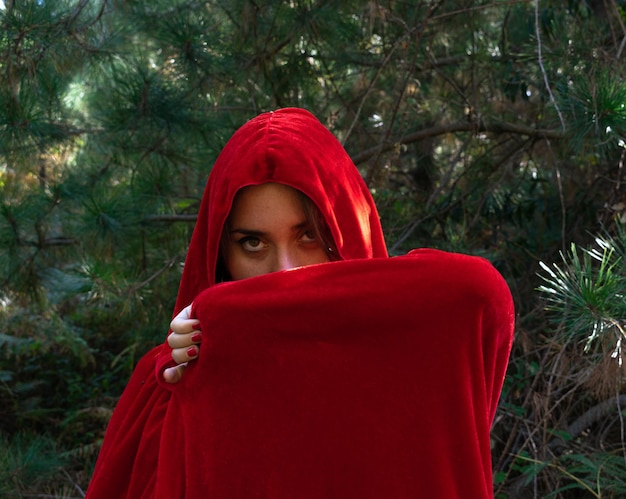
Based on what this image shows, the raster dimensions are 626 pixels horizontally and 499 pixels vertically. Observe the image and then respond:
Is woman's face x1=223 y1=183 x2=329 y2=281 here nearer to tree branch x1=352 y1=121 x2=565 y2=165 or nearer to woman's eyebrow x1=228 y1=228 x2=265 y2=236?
woman's eyebrow x1=228 y1=228 x2=265 y2=236

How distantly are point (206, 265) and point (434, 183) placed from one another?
2141mm

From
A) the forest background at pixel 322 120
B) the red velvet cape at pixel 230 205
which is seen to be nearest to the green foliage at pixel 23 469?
the forest background at pixel 322 120

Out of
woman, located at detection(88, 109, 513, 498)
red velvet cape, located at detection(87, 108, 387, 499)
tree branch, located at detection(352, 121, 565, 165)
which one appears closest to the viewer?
woman, located at detection(88, 109, 513, 498)

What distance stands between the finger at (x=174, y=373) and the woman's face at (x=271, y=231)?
0.77ft

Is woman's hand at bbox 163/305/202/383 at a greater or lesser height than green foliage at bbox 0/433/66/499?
greater

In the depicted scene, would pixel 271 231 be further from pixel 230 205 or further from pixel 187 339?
pixel 187 339

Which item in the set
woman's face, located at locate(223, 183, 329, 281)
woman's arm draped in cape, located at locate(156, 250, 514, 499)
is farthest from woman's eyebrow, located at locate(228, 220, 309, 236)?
woman's arm draped in cape, located at locate(156, 250, 514, 499)

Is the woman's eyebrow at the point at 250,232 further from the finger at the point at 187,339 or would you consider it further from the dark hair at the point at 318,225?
the finger at the point at 187,339

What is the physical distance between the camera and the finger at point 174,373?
3.45ft

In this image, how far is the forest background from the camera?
2176 mm

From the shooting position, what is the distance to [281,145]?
1.20m

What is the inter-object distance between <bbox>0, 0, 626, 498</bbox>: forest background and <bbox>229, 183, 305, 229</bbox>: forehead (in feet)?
3.29

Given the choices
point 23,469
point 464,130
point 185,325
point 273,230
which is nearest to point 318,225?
point 273,230

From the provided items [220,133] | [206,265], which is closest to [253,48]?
[220,133]
